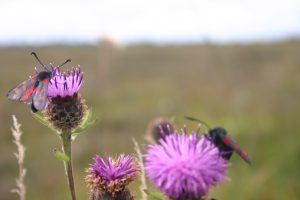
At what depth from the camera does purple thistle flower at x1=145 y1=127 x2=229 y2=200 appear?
2020mm

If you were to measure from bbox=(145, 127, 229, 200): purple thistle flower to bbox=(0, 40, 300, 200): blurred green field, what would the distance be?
79 centimetres

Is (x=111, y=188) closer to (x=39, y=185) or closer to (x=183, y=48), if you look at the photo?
(x=39, y=185)

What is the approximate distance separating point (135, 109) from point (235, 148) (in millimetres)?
16689

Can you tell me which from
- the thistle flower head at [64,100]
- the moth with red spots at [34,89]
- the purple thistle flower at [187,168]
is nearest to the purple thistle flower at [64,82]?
the thistle flower head at [64,100]

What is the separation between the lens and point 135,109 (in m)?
18.7

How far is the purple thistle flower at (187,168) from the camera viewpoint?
2.02m

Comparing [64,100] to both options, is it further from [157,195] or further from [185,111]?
[185,111]

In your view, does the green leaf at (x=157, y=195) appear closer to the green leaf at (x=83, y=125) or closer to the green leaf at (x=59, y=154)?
the green leaf at (x=59, y=154)

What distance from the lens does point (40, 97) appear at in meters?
2.44

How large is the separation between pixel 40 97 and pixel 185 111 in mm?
13705

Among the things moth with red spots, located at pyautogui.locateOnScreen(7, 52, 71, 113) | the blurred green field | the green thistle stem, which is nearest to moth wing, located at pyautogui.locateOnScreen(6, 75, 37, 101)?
moth with red spots, located at pyautogui.locateOnScreen(7, 52, 71, 113)

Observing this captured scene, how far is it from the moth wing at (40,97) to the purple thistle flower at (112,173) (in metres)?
0.42

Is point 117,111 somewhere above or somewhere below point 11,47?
below

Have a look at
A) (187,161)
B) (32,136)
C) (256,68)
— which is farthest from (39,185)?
(256,68)
